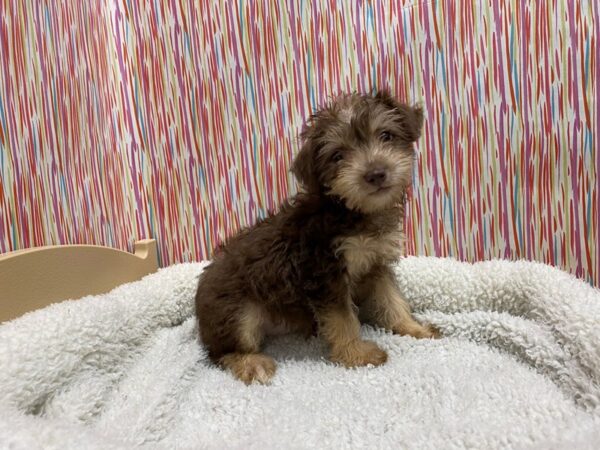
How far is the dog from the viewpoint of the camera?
195 centimetres

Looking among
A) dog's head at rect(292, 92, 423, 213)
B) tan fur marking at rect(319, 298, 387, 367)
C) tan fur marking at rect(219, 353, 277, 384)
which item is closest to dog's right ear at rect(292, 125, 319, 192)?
dog's head at rect(292, 92, 423, 213)

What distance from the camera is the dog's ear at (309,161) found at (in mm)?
2004

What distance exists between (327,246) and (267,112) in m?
1.24

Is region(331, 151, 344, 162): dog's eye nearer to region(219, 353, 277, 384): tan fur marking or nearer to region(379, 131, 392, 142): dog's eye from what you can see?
region(379, 131, 392, 142): dog's eye

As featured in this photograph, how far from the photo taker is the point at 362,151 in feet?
6.37

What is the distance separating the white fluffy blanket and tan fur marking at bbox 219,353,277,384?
5cm

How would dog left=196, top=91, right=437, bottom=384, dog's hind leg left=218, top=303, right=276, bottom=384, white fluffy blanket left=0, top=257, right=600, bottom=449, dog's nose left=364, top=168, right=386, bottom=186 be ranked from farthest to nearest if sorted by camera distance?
1. dog's hind leg left=218, top=303, right=276, bottom=384
2. dog left=196, top=91, right=437, bottom=384
3. dog's nose left=364, top=168, right=386, bottom=186
4. white fluffy blanket left=0, top=257, right=600, bottom=449

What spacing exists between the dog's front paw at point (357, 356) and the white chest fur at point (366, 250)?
1.18 feet

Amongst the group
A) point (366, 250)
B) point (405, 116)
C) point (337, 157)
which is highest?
point (405, 116)

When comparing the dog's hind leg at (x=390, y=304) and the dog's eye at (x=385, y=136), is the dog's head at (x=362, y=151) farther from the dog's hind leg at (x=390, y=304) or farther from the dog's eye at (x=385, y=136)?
the dog's hind leg at (x=390, y=304)

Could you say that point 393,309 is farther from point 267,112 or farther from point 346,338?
point 267,112

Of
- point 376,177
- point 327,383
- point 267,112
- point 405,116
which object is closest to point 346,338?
point 327,383

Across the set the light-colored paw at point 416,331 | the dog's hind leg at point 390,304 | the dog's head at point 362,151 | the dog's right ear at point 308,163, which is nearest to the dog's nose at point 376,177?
the dog's head at point 362,151

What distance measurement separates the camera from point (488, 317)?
2.25 m
